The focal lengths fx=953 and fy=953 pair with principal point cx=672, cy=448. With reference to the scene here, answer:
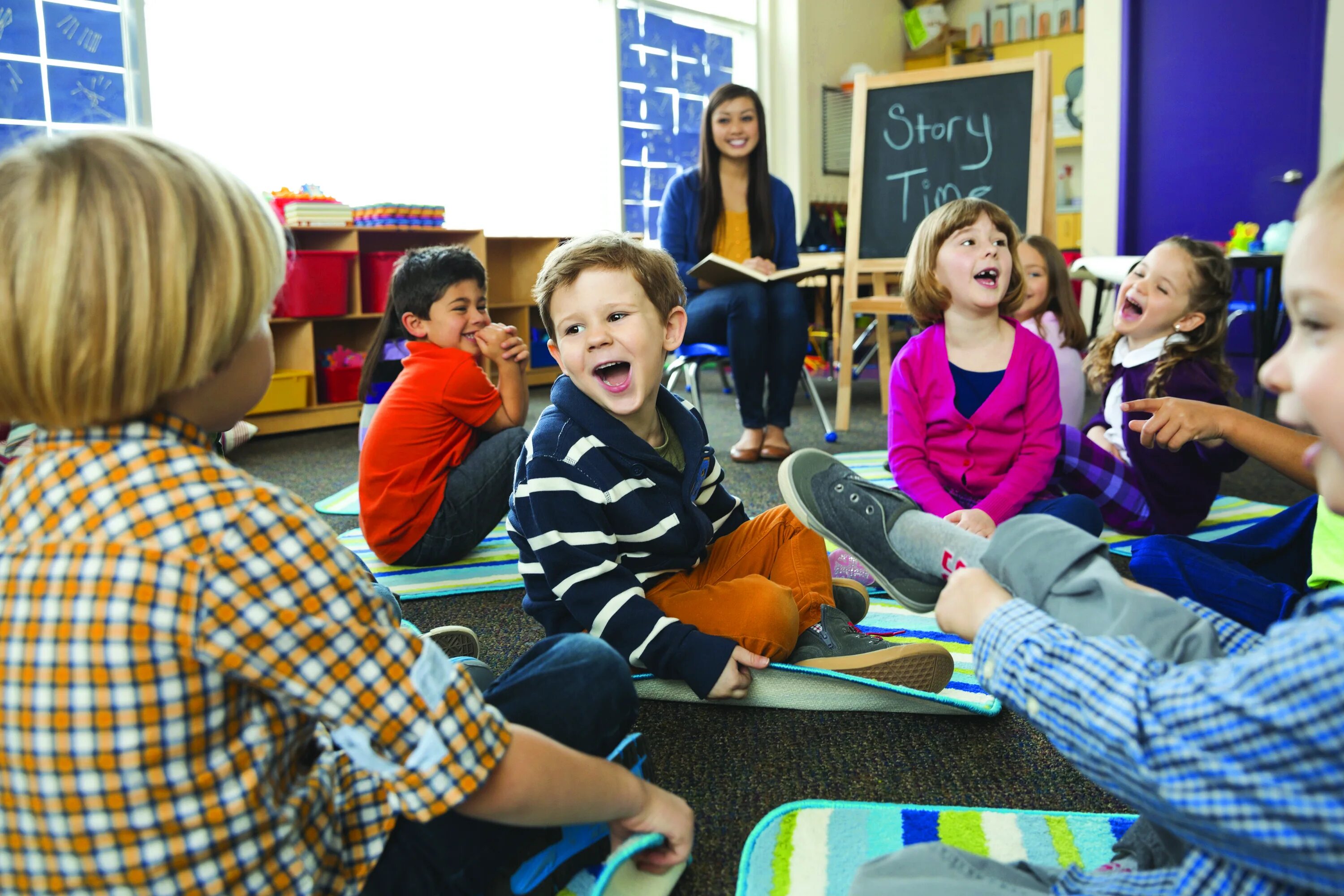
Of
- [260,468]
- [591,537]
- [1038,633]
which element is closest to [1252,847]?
[1038,633]

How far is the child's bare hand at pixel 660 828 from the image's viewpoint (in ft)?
2.56

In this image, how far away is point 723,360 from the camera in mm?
4578

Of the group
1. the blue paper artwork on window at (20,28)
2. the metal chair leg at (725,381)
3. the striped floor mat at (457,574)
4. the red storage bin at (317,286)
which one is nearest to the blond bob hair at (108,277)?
the striped floor mat at (457,574)

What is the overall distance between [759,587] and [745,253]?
219cm

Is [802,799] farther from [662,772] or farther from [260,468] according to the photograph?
[260,468]

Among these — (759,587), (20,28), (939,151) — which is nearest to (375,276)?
(20,28)

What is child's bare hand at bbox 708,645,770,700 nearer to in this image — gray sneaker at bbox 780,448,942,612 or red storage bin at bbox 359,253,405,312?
gray sneaker at bbox 780,448,942,612

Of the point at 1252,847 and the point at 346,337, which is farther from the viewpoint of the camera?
the point at 346,337

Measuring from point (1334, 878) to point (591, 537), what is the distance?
81cm

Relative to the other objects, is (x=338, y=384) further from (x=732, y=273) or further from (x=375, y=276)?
(x=732, y=273)

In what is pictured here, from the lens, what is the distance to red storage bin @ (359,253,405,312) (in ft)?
12.8

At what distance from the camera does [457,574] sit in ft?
6.06

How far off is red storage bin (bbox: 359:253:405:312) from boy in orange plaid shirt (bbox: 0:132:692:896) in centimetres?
343

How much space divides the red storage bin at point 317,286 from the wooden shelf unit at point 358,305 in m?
0.03
